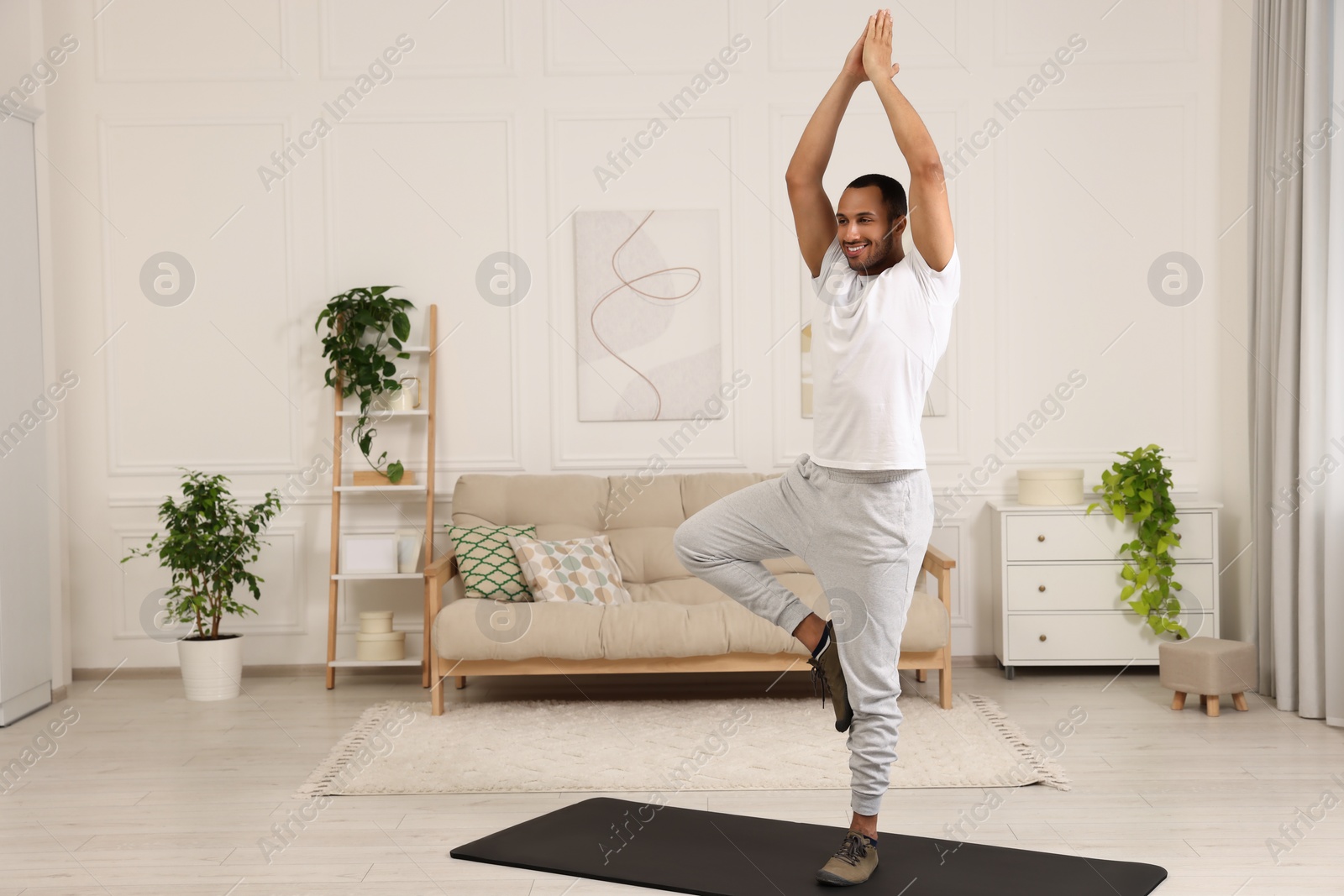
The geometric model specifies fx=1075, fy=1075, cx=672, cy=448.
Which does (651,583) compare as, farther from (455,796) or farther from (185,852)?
(185,852)

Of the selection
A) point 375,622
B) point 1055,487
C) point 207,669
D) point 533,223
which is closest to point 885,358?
point 1055,487

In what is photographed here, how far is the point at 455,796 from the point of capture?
3143mm

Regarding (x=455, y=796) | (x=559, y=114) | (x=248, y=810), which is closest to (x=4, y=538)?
(x=248, y=810)

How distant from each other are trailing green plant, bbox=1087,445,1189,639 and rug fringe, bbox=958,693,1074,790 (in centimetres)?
79

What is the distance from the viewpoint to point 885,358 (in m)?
2.29

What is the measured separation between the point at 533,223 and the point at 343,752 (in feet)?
7.97

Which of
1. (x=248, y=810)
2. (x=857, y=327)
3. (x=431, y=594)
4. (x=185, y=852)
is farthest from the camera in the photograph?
(x=431, y=594)

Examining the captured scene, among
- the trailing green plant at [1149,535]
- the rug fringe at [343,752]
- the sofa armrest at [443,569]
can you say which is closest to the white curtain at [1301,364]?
the trailing green plant at [1149,535]

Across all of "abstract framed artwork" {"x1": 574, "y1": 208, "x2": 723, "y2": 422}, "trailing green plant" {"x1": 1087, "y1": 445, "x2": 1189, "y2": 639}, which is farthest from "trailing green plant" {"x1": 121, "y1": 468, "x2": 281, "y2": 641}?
"trailing green plant" {"x1": 1087, "y1": 445, "x2": 1189, "y2": 639}

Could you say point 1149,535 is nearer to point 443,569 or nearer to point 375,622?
point 443,569

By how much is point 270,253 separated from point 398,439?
101 centimetres

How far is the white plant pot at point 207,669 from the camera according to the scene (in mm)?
4395

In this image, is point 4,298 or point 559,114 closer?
point 4,298

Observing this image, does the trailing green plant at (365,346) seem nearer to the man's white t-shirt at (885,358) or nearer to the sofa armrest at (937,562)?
the sofa armrest at (937,562)
